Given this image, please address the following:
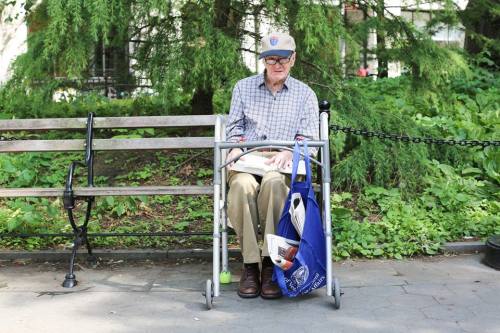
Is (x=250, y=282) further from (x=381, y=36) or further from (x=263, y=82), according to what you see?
(x=381, y=36)

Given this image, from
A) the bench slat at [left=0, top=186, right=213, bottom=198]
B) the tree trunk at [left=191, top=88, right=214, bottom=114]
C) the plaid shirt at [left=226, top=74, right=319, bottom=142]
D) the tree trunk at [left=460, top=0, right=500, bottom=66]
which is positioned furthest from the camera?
the tree trunk at [left=460, top=0, right=500, bottom=66]

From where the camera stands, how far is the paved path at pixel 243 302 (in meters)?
3.71

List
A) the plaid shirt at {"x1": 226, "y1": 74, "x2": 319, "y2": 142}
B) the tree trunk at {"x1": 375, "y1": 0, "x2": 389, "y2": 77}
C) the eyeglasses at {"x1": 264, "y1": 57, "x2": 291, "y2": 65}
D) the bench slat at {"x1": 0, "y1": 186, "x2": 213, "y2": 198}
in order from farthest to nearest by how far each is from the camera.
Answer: the tree trunk at {"x1": 375, "y1": 0, "x2": 389, "y2": 77} → the bench slat at {"x1": 0, "y1": 186, "x2": 213, "y2": 198} → the plaid shirt at {"x1": 226, "y1": 74, "x2": 319, "y2": 142} → the eyeglasses at {"x1": 264, "y1": 57, "x2": 291, "y2": 65}

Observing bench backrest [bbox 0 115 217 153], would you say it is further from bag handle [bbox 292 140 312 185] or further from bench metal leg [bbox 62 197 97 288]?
bag handle [bbox 292 140 312 185]

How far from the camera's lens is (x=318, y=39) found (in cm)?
567

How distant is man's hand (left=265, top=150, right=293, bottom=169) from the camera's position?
4.28 meters

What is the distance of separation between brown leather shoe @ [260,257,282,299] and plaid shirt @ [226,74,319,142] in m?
0.88

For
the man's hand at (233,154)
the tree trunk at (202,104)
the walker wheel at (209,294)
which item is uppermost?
the tree trunk at (202,104)

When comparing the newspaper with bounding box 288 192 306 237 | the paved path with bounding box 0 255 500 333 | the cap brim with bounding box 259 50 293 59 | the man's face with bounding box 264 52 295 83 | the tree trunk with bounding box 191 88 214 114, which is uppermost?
the cap brim with bounding box 259 50 293 59

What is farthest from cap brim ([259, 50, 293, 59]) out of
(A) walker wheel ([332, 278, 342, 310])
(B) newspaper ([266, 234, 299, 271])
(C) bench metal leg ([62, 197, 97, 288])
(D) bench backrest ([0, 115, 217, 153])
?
(C) bench metal leg ([62, 197, 97, 288])

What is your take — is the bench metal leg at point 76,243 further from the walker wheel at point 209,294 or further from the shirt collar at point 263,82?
the shirt collar at point 263,82

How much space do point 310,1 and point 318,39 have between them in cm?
35

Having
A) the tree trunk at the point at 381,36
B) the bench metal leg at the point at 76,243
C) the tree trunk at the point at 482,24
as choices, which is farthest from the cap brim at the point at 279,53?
the tree trunk at the point at 482,24

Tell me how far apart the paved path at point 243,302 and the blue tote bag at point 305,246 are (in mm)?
153
